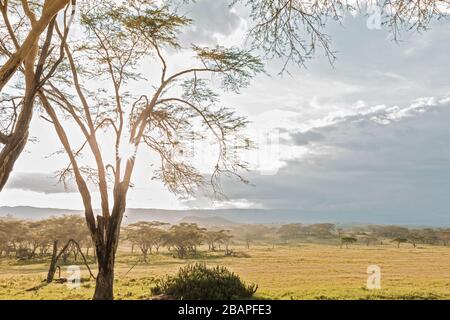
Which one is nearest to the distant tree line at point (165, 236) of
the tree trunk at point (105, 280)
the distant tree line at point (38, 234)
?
the distant tree line at point (38, 234)

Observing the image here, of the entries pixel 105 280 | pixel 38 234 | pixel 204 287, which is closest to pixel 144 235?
pixel 38 234

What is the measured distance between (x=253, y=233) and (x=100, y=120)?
71861mm

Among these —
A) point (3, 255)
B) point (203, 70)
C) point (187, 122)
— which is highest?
point (203, 70)

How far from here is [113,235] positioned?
12.6m

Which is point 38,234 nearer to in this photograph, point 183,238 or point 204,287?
point 183,238

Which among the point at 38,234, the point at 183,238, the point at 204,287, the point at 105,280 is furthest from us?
the point at 183,238

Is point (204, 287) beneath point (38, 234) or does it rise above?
beneath

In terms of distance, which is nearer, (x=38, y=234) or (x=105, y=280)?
(x=105, y=280)

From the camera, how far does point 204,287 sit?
44.3 feet

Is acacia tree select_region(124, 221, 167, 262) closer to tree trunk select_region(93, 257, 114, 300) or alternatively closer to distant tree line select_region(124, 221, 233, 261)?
distant tree line select_region(124, 221, 233, 261)

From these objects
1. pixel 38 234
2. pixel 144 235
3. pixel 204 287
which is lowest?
pixel 204 287

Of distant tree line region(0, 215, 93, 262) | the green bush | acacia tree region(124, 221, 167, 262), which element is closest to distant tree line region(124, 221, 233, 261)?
acacia tree region(124, 221, 167, 262)

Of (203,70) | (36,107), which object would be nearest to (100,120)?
(36,107)
